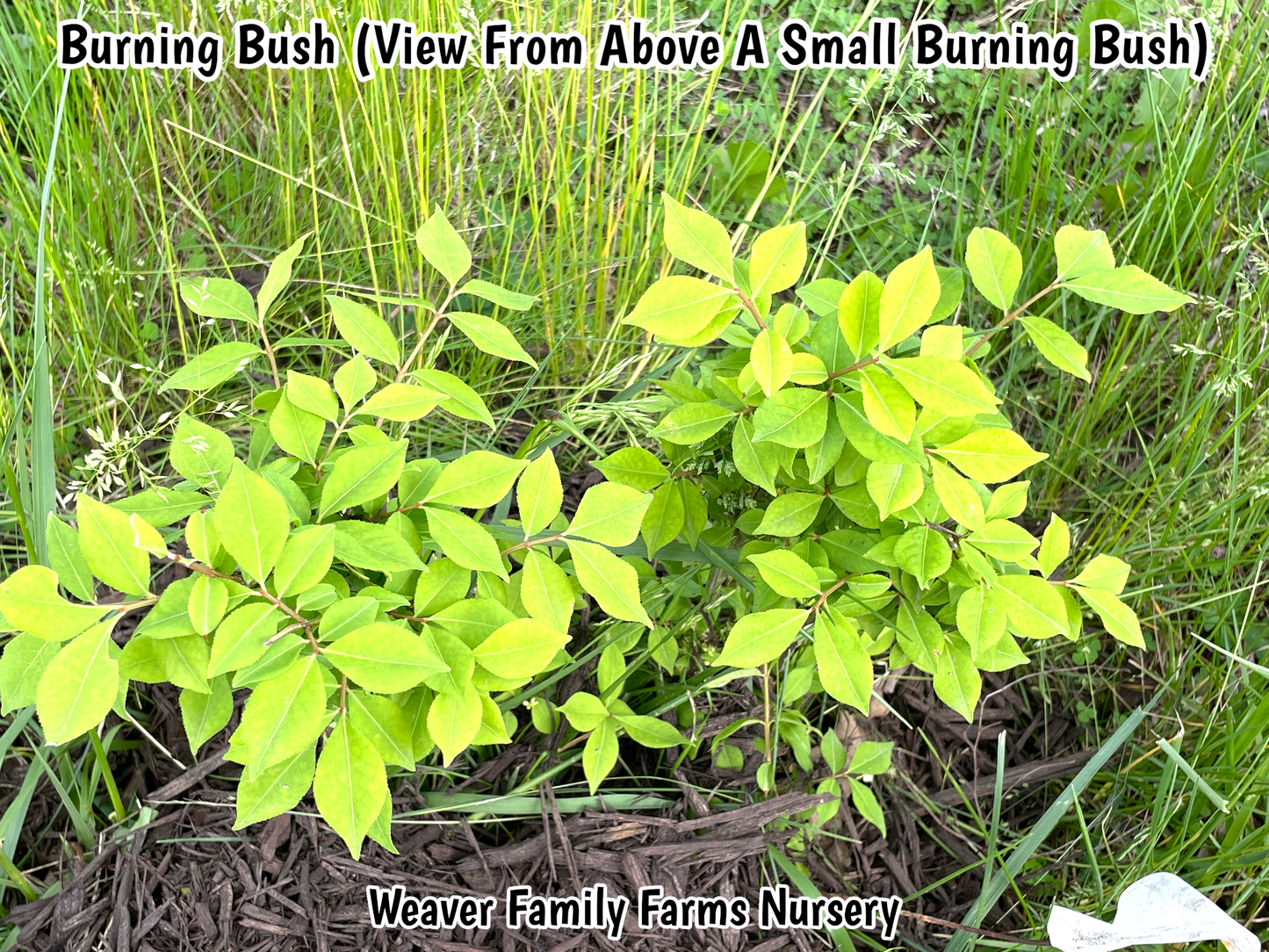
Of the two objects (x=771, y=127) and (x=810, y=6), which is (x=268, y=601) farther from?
(x=810, y=6)

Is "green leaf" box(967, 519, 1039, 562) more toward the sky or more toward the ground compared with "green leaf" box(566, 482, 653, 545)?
more toward the ground

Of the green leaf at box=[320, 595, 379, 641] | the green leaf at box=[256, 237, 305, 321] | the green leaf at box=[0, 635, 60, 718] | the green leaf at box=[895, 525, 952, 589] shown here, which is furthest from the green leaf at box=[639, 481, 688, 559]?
the green leaf at box=[0, 635, 60, 718]

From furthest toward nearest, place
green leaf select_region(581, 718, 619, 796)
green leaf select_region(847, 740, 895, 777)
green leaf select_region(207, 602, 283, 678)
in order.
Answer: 1. green leaf select_region(847, 740, 895, 777)
2. green leaf select_region(581, 718, 619, 796)
3. green leaf select_region(207, 602, 283, 678)

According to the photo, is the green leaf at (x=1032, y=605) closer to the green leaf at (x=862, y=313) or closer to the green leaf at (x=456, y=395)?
the green leaf at (x=862, y=313)

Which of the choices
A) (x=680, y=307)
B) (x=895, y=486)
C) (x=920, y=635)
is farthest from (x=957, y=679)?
(x=680, y=307)

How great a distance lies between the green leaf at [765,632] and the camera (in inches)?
35.0

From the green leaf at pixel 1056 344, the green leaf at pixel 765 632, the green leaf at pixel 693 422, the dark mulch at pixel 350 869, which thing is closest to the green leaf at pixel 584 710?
the dark mulch at pixel 350 869

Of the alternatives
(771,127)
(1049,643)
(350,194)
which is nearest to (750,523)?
(1049,643)

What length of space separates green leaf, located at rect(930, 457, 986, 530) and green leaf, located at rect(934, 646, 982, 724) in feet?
0.64

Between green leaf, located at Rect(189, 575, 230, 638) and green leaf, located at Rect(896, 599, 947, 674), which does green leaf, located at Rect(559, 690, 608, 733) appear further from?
green leaf, located at Rect(189, 575, 230, 638)

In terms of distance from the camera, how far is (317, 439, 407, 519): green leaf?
2.67ft

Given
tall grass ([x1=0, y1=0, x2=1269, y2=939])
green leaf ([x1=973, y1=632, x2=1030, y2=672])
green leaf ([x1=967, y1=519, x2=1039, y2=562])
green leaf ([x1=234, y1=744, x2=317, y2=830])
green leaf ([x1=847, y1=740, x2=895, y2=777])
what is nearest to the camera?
green leaf ([x1=234, y1=744, x2=317, y2=830])

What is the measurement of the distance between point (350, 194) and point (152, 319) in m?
0.41

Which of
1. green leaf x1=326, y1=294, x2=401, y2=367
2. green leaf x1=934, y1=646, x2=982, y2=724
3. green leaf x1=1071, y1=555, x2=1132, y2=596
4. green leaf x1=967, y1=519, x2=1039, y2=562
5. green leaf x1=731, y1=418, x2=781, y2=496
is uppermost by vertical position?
green leaf x1=326, y1=294, x2=401, y2=367
